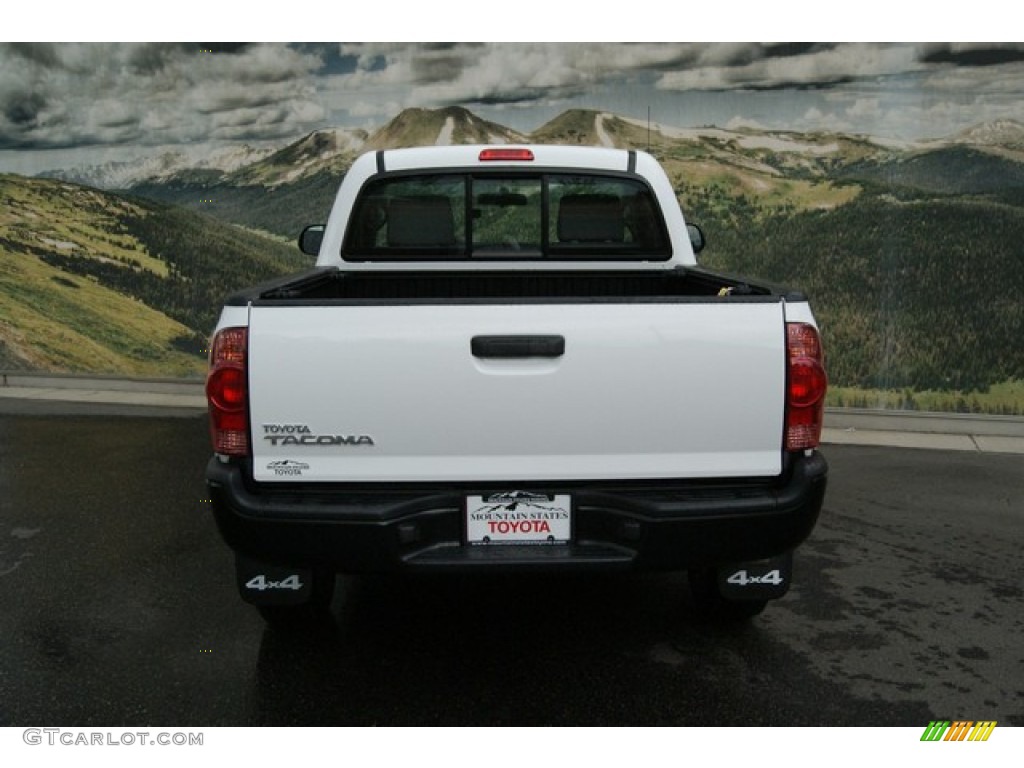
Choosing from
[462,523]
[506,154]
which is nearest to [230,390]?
[462,523]

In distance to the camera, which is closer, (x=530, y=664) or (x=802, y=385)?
(x=802, y=385)

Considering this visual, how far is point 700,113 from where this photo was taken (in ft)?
31.0

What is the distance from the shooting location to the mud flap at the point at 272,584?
12.2 ft

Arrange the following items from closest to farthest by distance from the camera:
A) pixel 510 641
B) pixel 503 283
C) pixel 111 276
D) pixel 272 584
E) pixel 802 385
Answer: pixel 802 385 < pixel 272 584 < pixel 510 641 < pixel 503 283 < pixel 111 276

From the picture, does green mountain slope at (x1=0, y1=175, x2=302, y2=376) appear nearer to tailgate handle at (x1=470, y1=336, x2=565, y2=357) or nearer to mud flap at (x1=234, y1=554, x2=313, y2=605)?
mud flap at (x1=234, y1=554, x2=313, y2=605)

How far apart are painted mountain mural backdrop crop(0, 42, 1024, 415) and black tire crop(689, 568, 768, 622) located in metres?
5.29

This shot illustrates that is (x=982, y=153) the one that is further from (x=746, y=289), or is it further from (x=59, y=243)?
(x=59, y=243)

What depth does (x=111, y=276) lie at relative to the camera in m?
10.9

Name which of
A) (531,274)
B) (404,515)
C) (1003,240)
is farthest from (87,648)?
(1003,240)

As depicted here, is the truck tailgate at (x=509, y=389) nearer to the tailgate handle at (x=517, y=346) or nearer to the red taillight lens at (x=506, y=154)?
the tailgate handle at (x=517, y=346)

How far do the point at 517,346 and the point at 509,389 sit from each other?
0.48 ft

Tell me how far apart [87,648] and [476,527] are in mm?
1831

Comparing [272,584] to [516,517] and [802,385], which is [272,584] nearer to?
[516,517]

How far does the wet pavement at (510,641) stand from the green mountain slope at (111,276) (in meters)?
4.98
